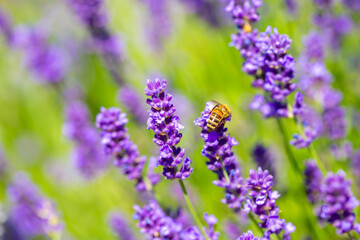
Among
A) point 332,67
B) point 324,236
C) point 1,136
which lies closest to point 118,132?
point 324,236

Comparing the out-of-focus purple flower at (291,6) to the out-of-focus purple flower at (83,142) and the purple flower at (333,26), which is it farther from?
the out-of-focus purple flower at (83,142)

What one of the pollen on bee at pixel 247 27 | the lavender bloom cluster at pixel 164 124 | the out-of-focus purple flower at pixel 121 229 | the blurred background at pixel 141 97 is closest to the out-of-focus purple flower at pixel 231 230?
the blurred background at pixel 141 97

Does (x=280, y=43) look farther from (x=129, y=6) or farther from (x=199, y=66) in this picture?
(x=129, y=6)

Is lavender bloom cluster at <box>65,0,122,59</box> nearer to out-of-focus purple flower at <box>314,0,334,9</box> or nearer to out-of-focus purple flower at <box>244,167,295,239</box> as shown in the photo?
out-of-focus purple flower at <box>314,0,334,9</box>

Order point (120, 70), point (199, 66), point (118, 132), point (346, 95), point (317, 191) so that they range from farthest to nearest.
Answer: point (199, 66) → point (120, 70) → point (346, 95) → point (317, 191) → point (118, 132)

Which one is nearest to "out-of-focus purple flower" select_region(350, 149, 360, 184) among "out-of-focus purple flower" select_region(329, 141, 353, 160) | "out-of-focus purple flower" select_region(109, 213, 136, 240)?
"out-of-focus purple flower" select_region(329, 141, 353, 160)

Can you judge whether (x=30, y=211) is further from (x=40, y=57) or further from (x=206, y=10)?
(x=206, y=10)
